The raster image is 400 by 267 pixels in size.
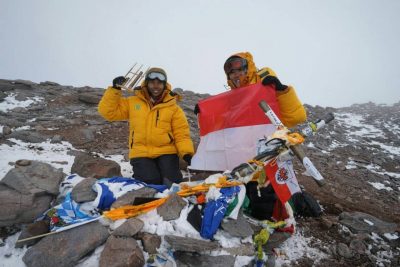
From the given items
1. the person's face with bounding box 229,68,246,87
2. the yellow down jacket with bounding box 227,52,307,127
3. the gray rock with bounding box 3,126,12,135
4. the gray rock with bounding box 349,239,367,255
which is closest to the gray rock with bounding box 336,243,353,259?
the gray rock with bounding box 349,239,367,255

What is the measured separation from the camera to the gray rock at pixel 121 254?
2.97m

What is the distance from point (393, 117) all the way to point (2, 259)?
27.2m

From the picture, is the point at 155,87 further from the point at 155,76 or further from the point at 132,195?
the point at 132,195

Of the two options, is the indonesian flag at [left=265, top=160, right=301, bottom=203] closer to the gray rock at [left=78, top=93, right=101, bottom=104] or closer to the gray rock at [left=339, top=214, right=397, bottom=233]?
the gray rock at [left=339, top=214, right=397, bottom=233]

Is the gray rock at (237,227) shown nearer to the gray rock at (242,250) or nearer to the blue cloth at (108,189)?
the gray rock at (242,250)

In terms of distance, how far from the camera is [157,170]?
539cm

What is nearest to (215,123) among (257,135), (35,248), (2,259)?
(257,135)

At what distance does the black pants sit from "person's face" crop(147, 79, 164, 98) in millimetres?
1330

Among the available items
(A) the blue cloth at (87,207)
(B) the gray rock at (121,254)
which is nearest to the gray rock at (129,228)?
(B) the gray rock at (121,254)

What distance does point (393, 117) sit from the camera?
74.2 ft

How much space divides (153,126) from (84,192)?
1.96 m

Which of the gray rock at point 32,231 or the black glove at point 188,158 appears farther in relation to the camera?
the black glove at point 188,158

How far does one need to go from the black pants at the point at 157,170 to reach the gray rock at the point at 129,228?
168 cm

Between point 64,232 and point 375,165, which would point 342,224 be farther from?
point 375,165
